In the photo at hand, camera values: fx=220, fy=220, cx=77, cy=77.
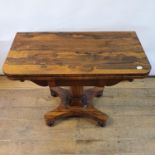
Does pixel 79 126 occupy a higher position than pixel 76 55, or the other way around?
pixel 76 55

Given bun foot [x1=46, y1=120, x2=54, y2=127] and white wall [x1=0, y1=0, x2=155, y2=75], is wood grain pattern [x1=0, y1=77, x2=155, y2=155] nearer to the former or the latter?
bun foot [x1=46, y1=120, x2=54, y2=127]

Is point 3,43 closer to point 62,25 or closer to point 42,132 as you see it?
point 62,25

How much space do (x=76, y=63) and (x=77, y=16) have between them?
0.56 meters

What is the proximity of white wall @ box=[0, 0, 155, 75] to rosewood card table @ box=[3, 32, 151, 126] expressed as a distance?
21 cm

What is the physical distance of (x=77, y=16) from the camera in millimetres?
1622

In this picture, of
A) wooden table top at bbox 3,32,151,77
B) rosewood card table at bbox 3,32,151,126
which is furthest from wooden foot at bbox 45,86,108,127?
wooden table top at bbox 3,32,151,77

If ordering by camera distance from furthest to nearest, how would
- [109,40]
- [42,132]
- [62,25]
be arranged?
1. [62,25]
2. [42,132]
3. [109,40]

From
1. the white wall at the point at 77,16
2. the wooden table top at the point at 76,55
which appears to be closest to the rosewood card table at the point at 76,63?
the wooden table top at the point at 76,55

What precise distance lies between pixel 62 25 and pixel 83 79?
26.3 inches

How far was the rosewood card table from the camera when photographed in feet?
3.75

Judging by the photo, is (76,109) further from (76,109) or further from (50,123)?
(50,123)

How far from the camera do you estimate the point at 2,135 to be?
1.50 m

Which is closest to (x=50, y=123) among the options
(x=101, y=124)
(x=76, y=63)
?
(x=101, y=124)

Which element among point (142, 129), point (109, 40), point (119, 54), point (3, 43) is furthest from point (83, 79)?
point (3, 43)
